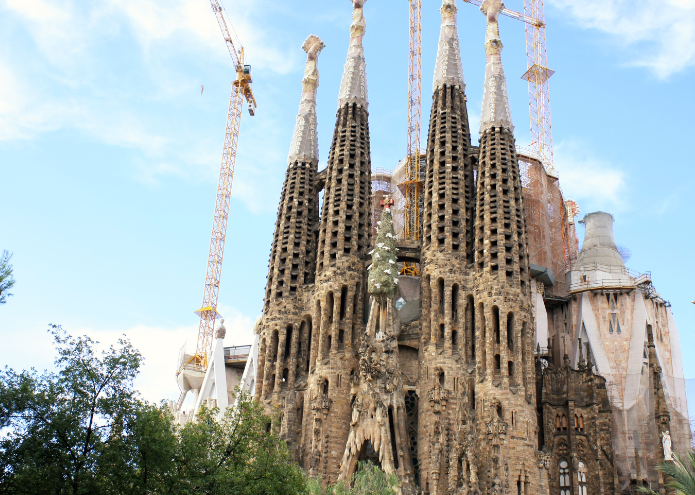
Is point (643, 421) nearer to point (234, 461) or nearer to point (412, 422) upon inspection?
point (412, 422)

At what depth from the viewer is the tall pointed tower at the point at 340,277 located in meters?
40.4

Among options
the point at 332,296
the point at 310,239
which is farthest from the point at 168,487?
the point at 310,239

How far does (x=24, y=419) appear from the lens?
1975 centimetres

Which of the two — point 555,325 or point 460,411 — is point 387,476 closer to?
point 460,411

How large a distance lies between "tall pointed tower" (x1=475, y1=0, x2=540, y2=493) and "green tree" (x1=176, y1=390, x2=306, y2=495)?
509 inches

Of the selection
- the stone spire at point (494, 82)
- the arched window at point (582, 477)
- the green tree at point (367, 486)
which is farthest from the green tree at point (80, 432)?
the stone spire at point (494, 82)

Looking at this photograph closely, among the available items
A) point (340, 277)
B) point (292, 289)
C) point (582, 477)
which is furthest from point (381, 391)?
point (582, 477)

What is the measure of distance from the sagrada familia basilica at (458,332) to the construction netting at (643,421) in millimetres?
101

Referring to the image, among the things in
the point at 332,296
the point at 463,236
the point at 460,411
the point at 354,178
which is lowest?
the point at 460,411

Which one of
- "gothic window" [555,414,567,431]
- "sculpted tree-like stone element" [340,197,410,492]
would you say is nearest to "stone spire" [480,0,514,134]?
"sculpted tree-like stone element" [340,197,410,492]

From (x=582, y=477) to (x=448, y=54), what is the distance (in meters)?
25.1

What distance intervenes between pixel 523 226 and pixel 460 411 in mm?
10197

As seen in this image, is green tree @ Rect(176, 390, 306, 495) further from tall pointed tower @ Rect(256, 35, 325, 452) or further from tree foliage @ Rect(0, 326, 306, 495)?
tall pointed tower @ Rect(256, 35, 325, 452)

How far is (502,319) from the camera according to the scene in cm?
3862
